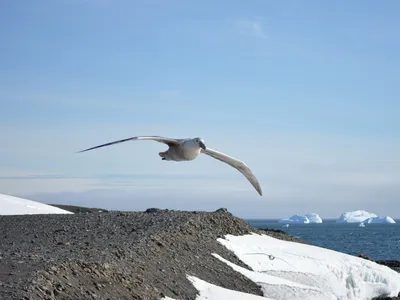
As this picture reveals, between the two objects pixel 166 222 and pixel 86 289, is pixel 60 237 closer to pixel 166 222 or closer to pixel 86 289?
pixel 166 222

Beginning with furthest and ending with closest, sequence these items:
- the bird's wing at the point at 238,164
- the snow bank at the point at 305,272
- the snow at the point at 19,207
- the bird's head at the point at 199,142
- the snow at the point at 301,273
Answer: the snow at the point at 19,207 < the bird's wing at the point at 238,164 < the snow bank at the point at 305,272 < the snow at the point at 301,273 < the bird's head at the point at 199,142

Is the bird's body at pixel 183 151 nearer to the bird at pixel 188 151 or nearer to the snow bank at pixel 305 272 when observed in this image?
the bird at pixel 188 151

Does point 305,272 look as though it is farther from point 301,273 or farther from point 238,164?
point 238,164

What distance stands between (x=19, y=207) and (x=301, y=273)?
13.5 metres

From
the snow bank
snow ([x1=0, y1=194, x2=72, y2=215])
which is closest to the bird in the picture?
the snow bank

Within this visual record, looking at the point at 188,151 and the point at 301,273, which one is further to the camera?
the point at 301,273

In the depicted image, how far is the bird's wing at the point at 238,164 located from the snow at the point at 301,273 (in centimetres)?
194

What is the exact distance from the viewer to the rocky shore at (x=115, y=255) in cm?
1376

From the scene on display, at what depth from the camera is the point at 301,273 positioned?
22.0 m

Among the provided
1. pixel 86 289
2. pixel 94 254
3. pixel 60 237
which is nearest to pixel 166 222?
pixel 60 237

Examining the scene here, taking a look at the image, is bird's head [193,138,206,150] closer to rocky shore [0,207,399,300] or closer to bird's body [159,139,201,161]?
bird's body [159,139,201,161]

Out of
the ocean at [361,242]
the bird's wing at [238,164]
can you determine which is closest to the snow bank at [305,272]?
the bird's wing at [238,164]

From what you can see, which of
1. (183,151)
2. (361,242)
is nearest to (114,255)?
(183,151)

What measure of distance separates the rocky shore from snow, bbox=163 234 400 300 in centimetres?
48
